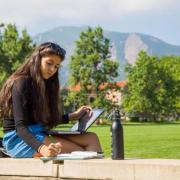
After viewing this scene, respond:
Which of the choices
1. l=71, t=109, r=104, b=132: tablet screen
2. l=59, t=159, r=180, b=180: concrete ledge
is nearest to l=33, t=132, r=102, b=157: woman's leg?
l=71, t=109, r=104, b=132: tablet screen

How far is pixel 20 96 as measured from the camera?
5203mm

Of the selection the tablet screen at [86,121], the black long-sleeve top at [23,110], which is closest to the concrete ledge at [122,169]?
the black long-sleeve top at [23,110]

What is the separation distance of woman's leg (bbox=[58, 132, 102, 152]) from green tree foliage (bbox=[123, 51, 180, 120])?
280 feet

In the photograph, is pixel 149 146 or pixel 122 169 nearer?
pixel 122 169

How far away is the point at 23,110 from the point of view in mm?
5184

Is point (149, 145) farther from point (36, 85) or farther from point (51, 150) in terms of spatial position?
point (51, 150)

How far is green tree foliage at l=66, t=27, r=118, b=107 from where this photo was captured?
7762 centimetres

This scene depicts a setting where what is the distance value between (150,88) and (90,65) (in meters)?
17.0

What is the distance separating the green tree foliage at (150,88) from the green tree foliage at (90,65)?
12952 mm

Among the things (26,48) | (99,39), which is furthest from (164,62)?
(26,48)

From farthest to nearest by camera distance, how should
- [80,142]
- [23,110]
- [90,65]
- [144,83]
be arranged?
1. [144,83]
2. [90,65]
3. [80,142]
4. [23,110]

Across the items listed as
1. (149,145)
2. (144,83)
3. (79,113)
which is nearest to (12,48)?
(144,83)

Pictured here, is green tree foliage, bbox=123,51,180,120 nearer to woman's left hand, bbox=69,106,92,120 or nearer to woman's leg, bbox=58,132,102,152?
woman's left hand, bbox=69,106,92,120

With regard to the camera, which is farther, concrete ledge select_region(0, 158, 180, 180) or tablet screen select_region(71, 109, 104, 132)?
tablet screen select_region(71, 109, 104, 132)
